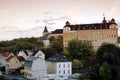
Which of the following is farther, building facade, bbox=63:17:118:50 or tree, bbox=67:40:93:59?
building facade, bbox=63:17:118:50

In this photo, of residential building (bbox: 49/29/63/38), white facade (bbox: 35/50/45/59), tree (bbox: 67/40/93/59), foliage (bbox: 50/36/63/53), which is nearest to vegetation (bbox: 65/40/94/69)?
tree (bbox: 67/40/93/59)

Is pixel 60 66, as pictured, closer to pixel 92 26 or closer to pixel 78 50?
pixel 78 50

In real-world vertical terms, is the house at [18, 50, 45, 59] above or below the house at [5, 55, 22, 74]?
above

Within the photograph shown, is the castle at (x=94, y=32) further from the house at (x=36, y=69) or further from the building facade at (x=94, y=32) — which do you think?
the house at (x=36, y=69)

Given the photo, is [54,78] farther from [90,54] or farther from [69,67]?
[90,54]

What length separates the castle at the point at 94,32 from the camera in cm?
6844

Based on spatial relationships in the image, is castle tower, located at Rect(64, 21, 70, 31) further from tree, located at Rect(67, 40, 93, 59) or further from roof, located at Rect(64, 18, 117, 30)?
tree, located at Rect(67, 40, 93, 59)

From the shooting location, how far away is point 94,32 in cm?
7012

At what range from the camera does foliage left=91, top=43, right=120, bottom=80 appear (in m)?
37.7

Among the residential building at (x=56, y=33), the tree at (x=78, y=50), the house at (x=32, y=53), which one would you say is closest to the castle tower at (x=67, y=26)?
the tree at (x=78, y=50)

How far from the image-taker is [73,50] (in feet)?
206

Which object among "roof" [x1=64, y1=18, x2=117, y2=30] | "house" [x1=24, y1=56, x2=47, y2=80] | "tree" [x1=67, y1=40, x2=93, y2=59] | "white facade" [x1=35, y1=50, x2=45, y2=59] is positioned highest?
"roof" [x1=64, y1=18, x2=117, y2=30]

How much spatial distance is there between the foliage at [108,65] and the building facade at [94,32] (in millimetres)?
25773

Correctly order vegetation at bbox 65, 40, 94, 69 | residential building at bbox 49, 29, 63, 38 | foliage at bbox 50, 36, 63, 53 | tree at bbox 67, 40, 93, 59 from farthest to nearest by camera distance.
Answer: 1. residential building at bbox 49, 29, 63, 38
2. foliage at bbox 50, 36, 63, 53
3. tree at bbox 67, 40, 93, 59
4. vegetation at bbox 65, 40, 94, 69
